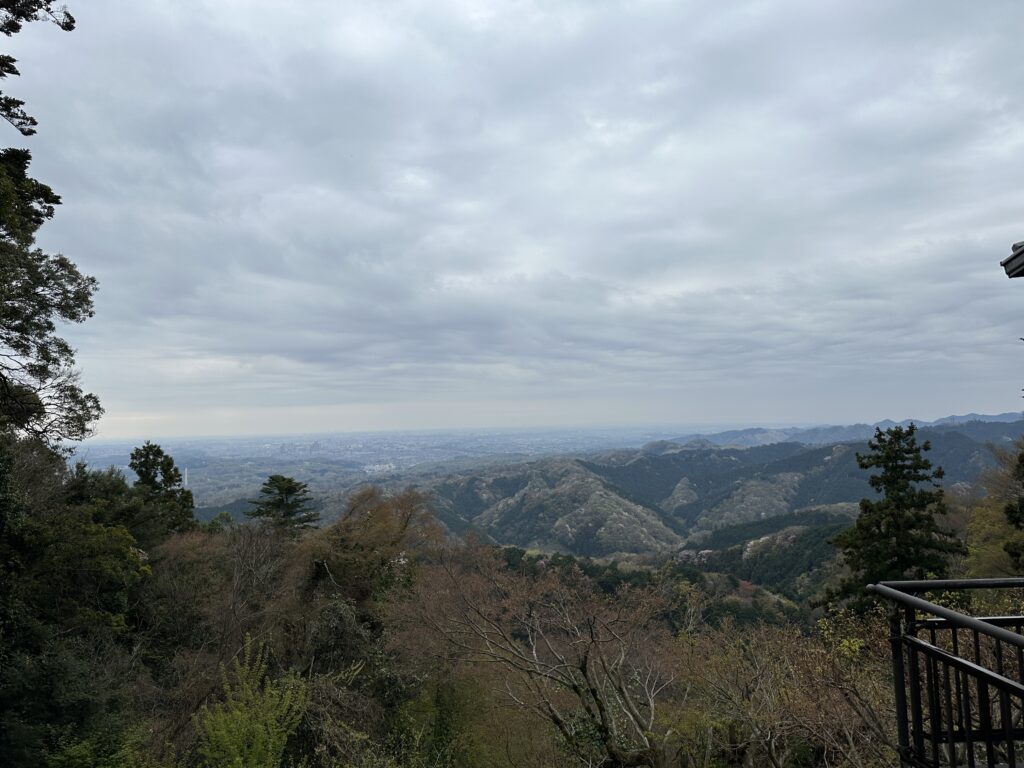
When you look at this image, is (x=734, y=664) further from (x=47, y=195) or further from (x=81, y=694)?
(x=47, y=195)

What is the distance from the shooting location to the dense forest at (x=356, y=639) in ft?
35.3

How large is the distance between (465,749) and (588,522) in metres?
129

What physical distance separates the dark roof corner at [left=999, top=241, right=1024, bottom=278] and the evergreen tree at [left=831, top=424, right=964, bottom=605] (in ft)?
62.6

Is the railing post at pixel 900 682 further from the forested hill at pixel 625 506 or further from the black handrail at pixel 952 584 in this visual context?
the forested hill at pixel 625 506

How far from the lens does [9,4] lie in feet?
27.1

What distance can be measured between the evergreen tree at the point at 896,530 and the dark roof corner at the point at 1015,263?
19087 millimetres

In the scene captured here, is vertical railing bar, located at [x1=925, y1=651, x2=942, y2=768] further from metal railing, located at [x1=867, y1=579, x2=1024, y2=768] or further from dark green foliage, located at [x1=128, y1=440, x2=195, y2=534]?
dark green foliage, located at [x1=128, y1=440, x2=195, y2=534]

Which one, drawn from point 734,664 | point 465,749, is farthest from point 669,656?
point 465,749

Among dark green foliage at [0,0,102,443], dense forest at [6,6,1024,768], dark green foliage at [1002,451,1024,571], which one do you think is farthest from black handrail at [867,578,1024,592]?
dark green foliage at [1002,451,1024,571]

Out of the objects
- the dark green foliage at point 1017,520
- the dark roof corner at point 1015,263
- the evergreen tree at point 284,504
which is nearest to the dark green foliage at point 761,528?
the dark green foliage at point 1017,520

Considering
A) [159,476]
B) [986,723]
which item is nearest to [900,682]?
[986,723]

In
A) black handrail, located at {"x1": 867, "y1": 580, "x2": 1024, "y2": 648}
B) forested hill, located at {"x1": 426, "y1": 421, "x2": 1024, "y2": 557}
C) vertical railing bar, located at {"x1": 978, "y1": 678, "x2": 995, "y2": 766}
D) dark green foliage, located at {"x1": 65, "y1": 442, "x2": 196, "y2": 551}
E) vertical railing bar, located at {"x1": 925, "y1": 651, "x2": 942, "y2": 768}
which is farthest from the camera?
forested hill, located at {"x1": 426, "y1": 421, "x2": 1024, "y2": 557}

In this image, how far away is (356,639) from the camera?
19.5 metres

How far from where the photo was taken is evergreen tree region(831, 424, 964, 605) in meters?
20.2
